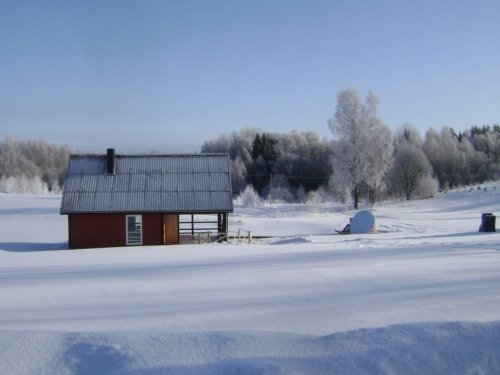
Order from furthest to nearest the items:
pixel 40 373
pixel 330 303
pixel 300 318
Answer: pixel 330 303 → pixel 300 318 → pixel 40 373

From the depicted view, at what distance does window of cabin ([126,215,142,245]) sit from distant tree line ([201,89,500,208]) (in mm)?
31625

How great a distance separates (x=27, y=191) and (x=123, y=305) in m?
74.9

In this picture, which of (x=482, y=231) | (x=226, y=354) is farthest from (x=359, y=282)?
(x=482, y=231)

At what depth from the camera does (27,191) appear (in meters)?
74.2

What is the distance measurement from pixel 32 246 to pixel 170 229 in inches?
252

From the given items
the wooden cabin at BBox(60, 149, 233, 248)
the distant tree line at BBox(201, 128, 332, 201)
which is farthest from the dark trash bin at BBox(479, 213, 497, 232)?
the distant tree line at BBox(201, 128, 332, 201)

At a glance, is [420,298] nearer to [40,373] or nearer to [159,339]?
[159,339]

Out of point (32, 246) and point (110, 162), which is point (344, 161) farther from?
Answer: point (32, 246)

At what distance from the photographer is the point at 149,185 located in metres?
24.6

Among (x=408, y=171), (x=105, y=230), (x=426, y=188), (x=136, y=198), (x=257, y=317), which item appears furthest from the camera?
(x=408, y=171)

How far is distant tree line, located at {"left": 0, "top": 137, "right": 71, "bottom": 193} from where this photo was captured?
94562mm

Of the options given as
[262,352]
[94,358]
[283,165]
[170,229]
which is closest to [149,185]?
[170,229]

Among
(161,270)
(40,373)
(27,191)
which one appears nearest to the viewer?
(40,373)

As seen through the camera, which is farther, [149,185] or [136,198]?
[149,185]
